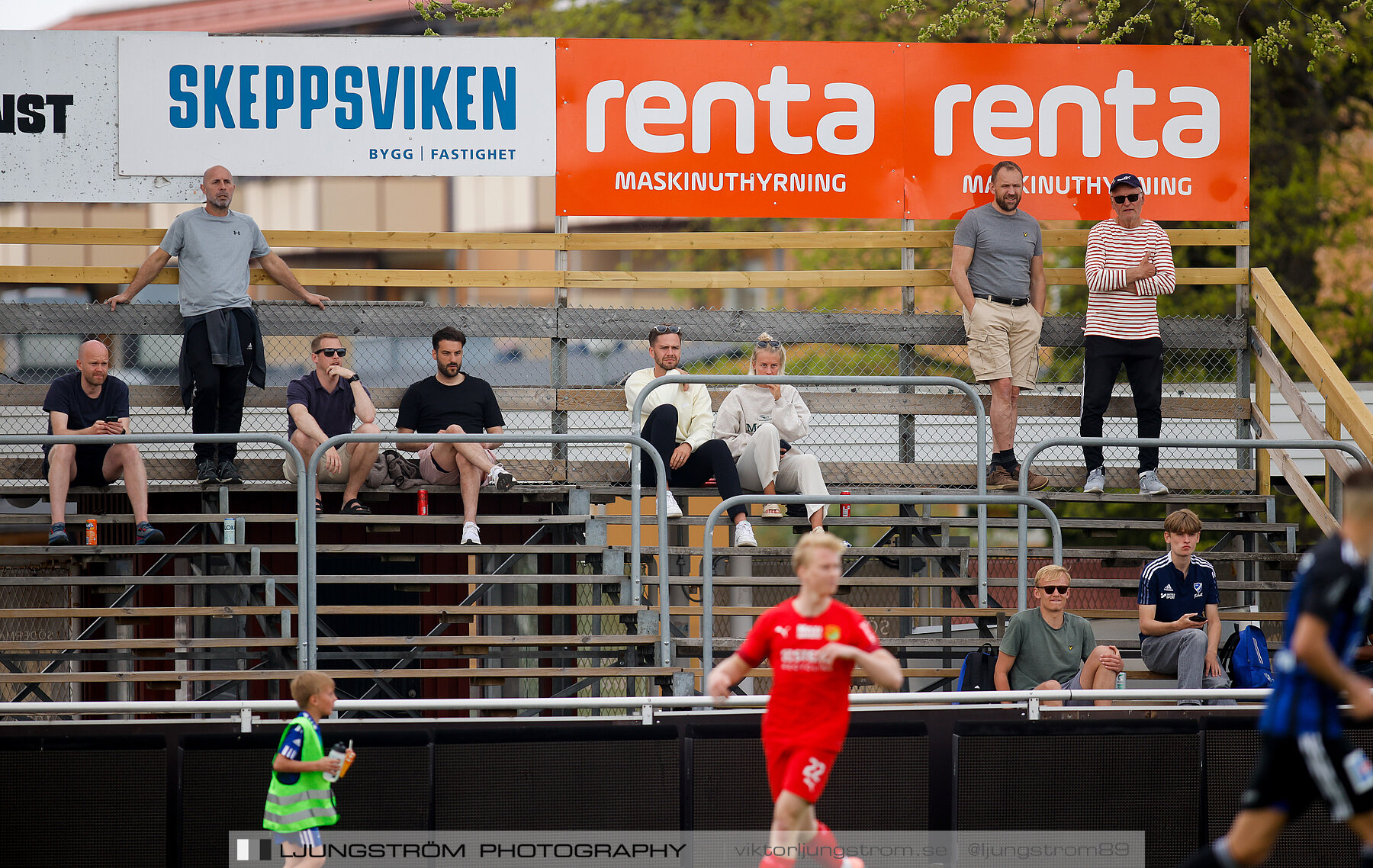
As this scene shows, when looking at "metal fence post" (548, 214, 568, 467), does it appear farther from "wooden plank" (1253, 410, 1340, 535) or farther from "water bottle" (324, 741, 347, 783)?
"wooden plank" (1253, 410, 1340, 535)

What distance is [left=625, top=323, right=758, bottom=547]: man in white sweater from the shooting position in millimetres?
9617

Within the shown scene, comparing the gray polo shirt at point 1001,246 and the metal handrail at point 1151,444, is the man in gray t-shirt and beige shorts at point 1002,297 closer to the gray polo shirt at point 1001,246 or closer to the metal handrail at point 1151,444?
the gray polo shirt at point 1001,246

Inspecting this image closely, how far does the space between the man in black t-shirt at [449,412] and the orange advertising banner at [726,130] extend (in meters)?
2.06

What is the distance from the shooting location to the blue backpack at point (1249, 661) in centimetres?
862

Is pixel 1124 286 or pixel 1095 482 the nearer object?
pixel 1124 286

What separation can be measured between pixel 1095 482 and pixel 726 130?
160 inches

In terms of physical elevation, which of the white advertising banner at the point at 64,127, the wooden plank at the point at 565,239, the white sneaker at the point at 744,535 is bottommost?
the white sneaker at the point at 744,535

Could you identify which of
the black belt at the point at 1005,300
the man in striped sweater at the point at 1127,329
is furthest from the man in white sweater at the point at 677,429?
the man in striped sweater at the point at 1127,329

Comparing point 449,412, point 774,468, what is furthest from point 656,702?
point 449,412

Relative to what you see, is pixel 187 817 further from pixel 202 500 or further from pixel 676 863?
pixel 202 500

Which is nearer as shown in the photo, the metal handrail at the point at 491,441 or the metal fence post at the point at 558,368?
the metal handrail at the point at 491,441

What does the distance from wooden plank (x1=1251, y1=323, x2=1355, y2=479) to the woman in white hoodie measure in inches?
141

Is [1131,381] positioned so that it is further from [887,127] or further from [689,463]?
[689,463]

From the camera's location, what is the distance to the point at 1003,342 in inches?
431
